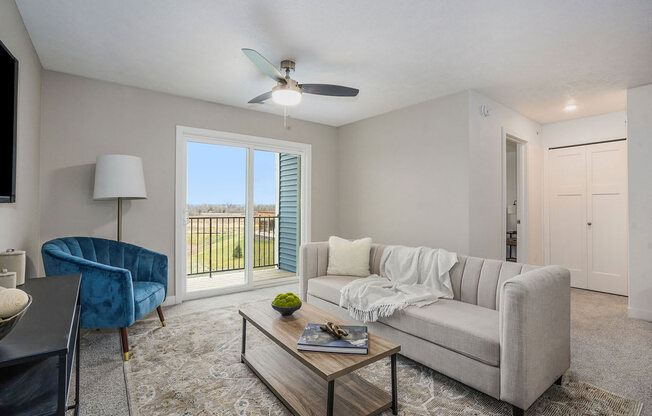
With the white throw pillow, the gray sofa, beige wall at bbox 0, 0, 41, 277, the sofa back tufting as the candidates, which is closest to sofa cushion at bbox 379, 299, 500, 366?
the gray sofa

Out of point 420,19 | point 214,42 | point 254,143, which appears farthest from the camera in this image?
point 254,143

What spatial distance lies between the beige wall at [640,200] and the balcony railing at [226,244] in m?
4.33

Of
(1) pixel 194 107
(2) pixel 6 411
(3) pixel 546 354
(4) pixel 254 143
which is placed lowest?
(3) pixel 546 354

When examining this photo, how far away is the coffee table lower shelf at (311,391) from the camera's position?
176 cm

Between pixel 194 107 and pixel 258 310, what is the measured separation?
2.79 m

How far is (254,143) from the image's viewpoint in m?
4.51

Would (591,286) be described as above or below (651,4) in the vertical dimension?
below

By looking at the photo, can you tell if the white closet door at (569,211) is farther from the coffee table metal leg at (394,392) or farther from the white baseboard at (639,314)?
the coffee table metal leg at (394,392)

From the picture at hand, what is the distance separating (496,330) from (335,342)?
970 mm

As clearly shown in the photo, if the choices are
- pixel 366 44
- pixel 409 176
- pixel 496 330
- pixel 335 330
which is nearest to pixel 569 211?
pixel 409 176

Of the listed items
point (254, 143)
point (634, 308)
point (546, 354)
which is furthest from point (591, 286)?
point (254, 143)

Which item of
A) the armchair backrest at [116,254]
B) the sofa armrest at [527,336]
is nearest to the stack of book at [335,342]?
the sofa armrest at [527,336]

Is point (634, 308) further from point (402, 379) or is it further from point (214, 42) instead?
point (214, 42)

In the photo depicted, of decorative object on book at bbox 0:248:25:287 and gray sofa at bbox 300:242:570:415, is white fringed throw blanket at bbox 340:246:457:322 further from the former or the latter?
decorative object on book at bbox 0:248:25:287
